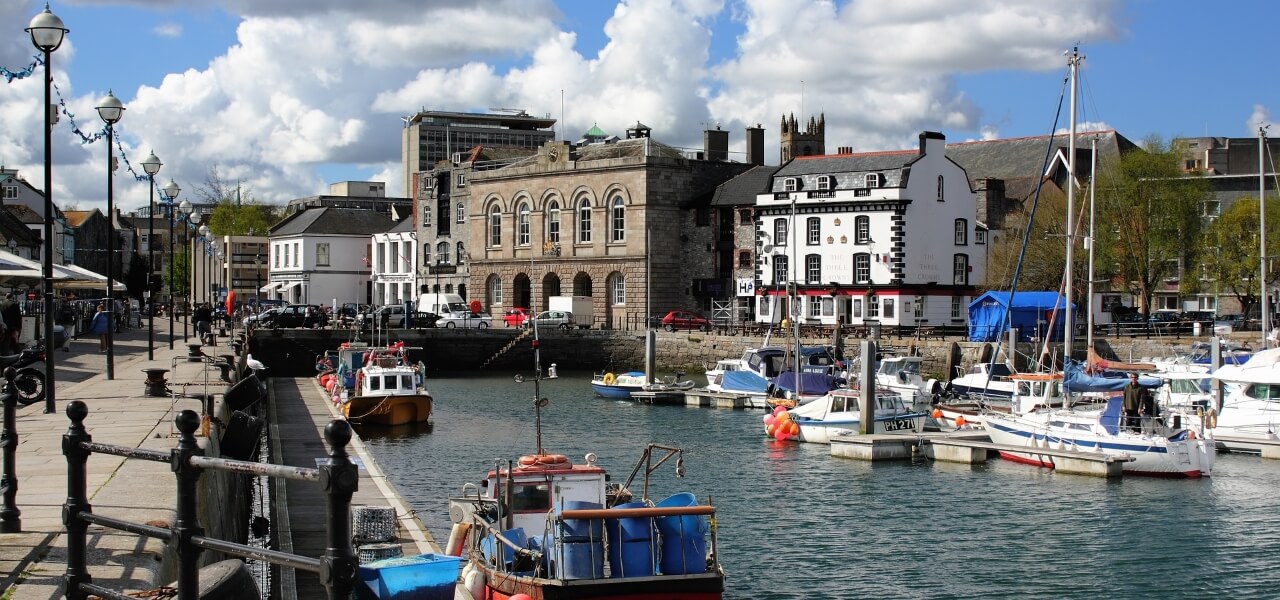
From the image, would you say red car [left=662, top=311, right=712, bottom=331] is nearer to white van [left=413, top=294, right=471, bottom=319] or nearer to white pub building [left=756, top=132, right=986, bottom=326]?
white pub building [left=756, top=132, right=986, bottom=326]

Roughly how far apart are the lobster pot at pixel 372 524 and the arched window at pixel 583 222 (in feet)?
207

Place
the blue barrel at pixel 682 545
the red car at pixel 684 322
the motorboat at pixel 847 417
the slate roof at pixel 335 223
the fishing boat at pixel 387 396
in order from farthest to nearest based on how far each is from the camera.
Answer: the slate roof at pixel 335 223 → the red car at pixel 684 322 → the fishing boat at pixel 387 396 → the motorboat at pixel 847 417 → the blue barrel at pixel 682 545

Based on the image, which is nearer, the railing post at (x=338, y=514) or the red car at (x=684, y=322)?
the railing post at (x=338, y=514)

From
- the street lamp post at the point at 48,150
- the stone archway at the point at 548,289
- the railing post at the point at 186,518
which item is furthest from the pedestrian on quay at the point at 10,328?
the stone archway at the point at 548,289

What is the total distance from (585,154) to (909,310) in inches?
956

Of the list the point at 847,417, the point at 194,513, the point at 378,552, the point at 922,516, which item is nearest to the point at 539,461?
the point at 378,552

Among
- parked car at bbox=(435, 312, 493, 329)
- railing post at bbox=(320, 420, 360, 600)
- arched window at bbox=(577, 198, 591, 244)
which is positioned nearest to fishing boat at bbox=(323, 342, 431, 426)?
parked car at bbox=(435, 312, 493, 329)

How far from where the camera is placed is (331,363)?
62719 mm

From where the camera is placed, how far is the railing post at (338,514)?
6.11m

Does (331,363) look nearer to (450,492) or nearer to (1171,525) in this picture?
(450,492)

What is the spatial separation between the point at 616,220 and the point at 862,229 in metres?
17.1

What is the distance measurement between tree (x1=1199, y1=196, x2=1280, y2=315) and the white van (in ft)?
137

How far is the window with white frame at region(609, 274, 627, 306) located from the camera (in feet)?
266

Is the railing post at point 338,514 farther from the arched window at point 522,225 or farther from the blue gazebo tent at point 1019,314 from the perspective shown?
the arched window at point 522,225
